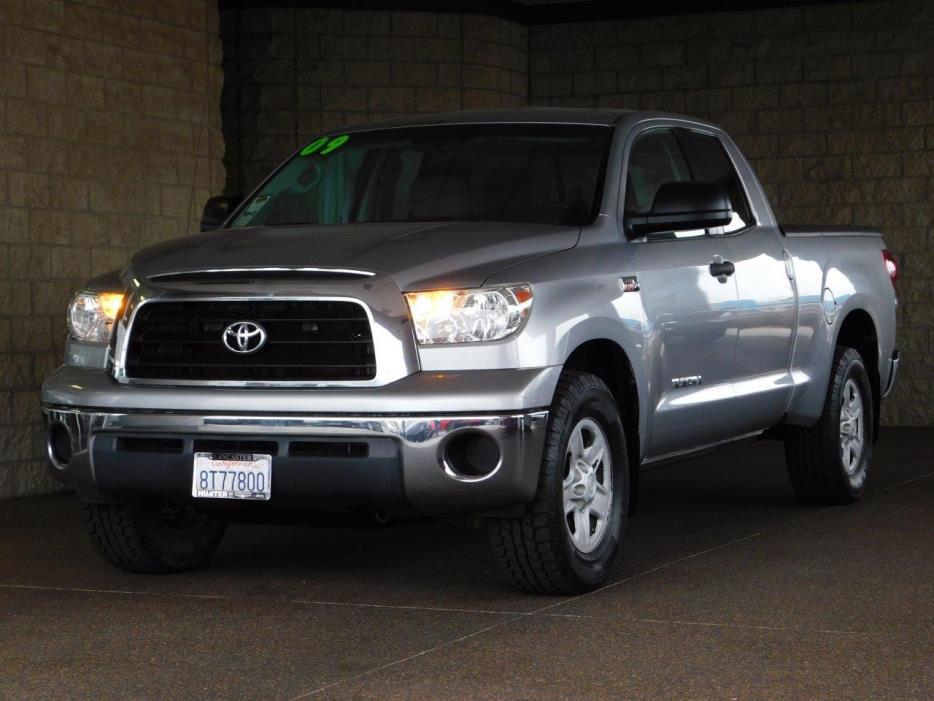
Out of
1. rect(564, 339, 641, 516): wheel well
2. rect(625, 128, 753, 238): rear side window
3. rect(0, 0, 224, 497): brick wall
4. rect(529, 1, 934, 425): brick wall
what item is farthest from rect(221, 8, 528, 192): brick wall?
rect(564, 339, 641, 516): wheel well

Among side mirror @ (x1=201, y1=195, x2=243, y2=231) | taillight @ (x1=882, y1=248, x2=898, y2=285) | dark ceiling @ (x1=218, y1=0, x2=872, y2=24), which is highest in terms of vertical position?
dark ceiling @ (x1=218, y1=0, x2=872, y2=24)

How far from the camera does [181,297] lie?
6.00 meters

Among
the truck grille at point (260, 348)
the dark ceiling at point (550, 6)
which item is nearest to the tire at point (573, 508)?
the truck grille at point (260, 348)

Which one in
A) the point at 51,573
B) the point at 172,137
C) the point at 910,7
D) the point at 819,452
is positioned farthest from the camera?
the point at 910,7

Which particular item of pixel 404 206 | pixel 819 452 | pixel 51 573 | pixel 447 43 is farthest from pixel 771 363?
pixel 447 43

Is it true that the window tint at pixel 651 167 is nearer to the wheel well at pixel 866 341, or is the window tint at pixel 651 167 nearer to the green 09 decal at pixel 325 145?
the green 09 decal at pixel 325 145

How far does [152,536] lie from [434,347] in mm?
1715

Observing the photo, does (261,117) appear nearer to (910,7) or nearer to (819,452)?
(910,7)

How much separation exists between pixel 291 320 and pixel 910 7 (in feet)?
30.6

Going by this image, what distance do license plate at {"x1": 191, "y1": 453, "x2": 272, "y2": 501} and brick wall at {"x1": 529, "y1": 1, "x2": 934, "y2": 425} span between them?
355 inches

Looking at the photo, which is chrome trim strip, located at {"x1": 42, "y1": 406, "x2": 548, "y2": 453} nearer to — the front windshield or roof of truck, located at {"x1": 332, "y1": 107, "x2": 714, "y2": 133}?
the front windshield

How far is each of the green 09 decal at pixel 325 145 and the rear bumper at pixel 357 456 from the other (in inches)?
81.6

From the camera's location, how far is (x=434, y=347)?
5703mm

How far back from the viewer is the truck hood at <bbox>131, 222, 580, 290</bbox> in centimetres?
582
